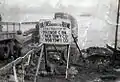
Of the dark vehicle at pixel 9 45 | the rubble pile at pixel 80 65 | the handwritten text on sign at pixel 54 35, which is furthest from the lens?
the dark vehicle at pixel 9 45

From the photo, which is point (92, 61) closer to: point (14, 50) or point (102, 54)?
point (102, 54)

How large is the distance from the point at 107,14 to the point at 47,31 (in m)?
34.4

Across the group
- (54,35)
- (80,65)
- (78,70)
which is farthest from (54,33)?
(80,65)

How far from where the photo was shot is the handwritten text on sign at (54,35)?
978 centimetres

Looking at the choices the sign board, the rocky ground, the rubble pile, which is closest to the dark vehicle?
the rubble pile

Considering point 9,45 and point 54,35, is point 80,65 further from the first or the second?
point 9,45

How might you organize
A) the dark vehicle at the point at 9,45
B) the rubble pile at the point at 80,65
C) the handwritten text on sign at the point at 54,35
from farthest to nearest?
the dark vehicle at the point at 9,45 → the rubble pile at the point at 80,65 → the handwritten text on sign at the point at 54,35

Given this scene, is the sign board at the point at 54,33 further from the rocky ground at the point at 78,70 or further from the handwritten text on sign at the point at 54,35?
the rocky ground at the point at 78,70

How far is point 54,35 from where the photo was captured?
9750 mm

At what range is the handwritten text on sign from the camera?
9.78m

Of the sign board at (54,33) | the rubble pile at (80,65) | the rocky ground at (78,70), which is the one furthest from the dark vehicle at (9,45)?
the sign board at (54,33)

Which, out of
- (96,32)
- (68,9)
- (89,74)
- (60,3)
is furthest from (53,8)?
(89,74)

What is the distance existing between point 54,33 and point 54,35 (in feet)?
0.29

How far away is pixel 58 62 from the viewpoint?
1199cm
